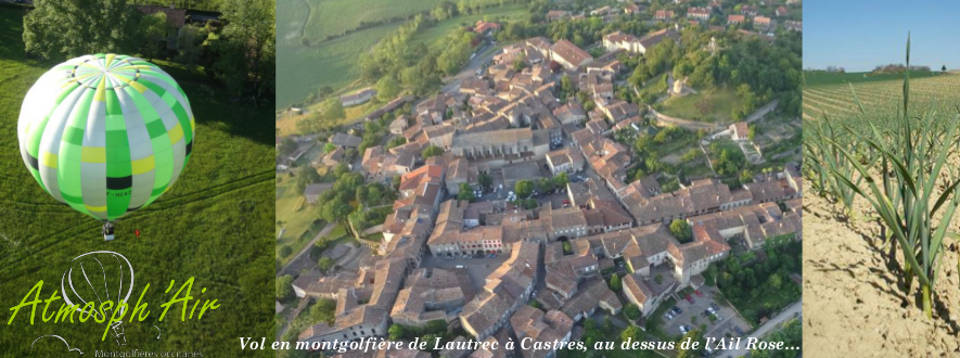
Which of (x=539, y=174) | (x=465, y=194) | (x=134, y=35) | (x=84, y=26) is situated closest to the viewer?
(x=465, y=194)

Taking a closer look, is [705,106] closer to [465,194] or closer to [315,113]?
[465,194]

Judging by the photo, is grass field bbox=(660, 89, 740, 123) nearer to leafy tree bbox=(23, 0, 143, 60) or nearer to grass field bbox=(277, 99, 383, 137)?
grass field bbox=(277, 99, 383, 137)

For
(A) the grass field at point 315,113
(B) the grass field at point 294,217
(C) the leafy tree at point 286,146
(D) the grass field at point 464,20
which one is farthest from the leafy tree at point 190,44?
(D) the grass field at point 464,20

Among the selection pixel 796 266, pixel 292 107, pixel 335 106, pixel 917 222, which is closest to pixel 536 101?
pixel 335 106

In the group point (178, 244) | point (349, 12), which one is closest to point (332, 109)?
point (349, 12)

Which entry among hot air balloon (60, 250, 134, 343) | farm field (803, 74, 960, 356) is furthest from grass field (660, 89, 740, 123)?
hot air balloon (60, 250, 134, 343)
